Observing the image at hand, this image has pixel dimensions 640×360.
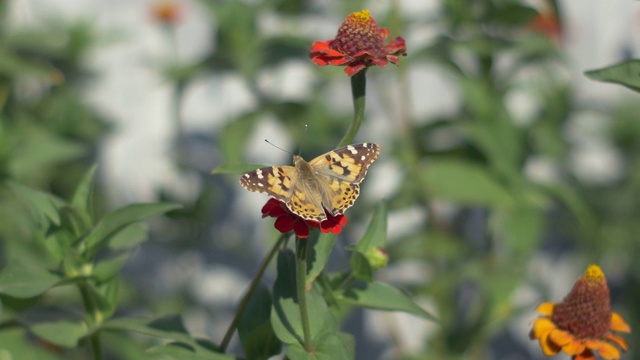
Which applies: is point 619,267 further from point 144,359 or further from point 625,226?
point 144,359

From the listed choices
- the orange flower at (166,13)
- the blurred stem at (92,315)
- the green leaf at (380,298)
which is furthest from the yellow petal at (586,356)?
the orange flower at (166,13)

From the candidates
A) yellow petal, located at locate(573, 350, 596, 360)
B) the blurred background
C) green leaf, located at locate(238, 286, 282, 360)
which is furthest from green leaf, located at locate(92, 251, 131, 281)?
yellow petal, located at locate(573, 350, 596, 360)

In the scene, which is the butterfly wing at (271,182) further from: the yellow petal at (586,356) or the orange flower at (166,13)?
the orange flower at (166,13)

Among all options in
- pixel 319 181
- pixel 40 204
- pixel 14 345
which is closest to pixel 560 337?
pixel 319 181

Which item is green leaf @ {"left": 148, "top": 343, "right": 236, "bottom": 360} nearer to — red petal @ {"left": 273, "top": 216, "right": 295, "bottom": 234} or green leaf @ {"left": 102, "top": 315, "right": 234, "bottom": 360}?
green leaf @ {"left": 102, "top": 315, "right": 234, "bottom": 360}

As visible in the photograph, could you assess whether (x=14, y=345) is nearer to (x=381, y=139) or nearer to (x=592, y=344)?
(x=592, y=344)

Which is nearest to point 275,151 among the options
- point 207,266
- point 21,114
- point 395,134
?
point 207,266
